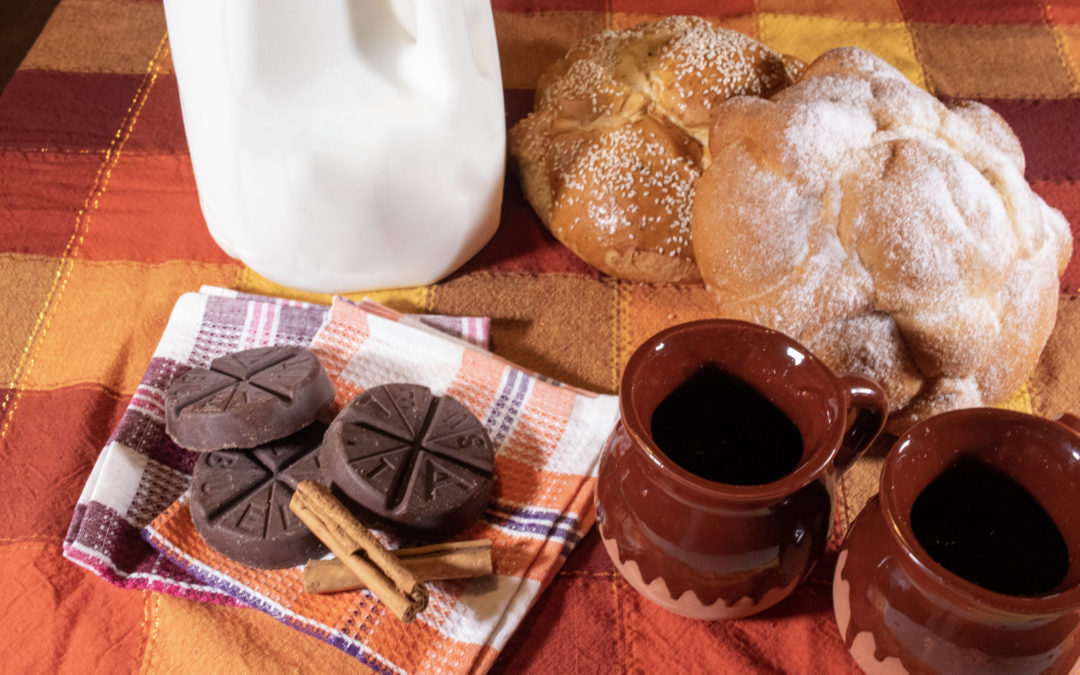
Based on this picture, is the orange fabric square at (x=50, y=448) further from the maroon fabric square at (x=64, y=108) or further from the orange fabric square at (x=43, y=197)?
the maroon fabric square at (x=64, y=108)

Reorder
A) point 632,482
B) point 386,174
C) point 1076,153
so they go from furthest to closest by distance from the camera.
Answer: point 1076,153 → point 386,174 → point 632,482

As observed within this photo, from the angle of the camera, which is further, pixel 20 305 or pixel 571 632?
pixel 20 305

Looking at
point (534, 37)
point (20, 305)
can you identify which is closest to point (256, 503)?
point (20, 305)

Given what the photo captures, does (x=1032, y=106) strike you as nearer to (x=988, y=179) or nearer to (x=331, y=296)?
(x=988, y=179)

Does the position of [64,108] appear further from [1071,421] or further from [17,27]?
[1071,421]

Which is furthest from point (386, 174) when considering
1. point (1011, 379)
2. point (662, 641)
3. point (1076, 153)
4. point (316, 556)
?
Result: point (1076, 153)

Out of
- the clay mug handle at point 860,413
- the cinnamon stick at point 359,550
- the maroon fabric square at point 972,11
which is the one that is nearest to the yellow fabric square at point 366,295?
the cinnamon stick at point 359,550

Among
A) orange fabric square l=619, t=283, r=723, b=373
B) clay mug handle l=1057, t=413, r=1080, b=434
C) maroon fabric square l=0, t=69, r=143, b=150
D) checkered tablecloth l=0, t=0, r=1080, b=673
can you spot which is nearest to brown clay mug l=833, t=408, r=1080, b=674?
clay mug handle l=1057, t=413, r=1080, b=434
